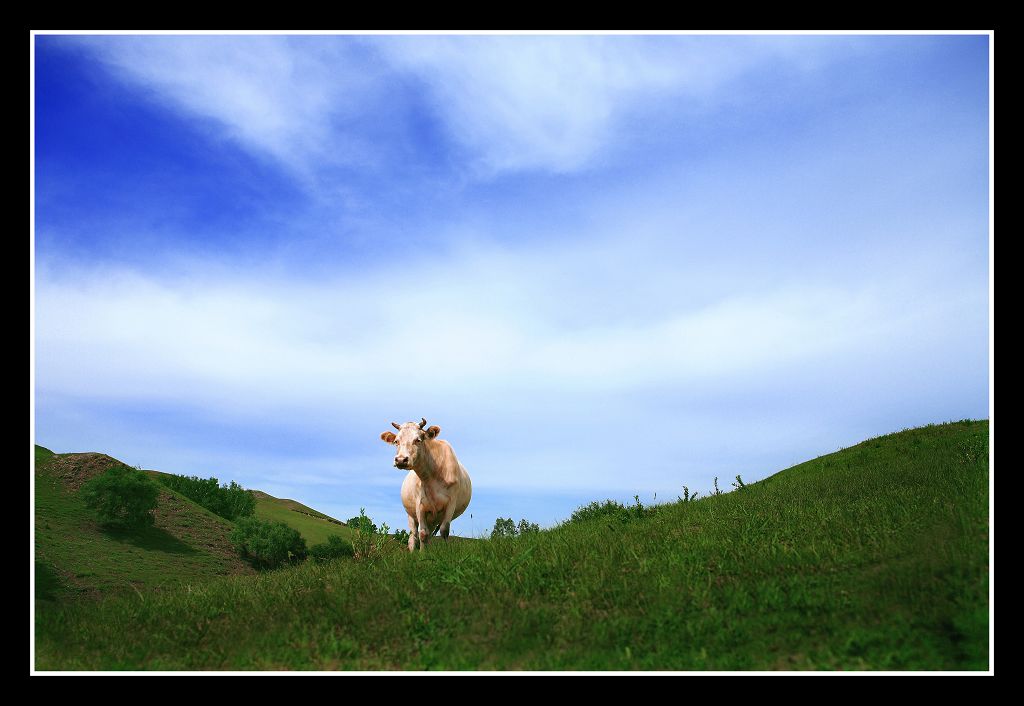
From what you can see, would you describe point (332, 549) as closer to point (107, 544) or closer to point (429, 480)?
point (107, 544)

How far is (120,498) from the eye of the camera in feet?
68.8

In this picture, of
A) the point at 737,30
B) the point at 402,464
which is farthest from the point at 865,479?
the point at 737,30

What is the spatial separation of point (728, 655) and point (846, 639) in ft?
4.87

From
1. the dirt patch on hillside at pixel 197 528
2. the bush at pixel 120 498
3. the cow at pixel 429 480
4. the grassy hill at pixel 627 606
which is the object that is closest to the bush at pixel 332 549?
the dirt patch on hillside at pixel 197 528

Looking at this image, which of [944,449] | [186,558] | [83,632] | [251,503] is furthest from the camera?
[251,503]

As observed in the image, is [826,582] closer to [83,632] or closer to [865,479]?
[865,479]

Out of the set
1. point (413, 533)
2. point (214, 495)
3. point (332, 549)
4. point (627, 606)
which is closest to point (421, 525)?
point (413, 533)

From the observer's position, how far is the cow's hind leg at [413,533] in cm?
1470

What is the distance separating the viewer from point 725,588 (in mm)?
9547

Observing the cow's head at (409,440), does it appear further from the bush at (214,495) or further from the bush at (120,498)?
the bush at (214,495)

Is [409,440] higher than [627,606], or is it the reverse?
[409,440]

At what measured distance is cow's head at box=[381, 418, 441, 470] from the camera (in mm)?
13570

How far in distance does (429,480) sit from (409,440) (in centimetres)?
149
